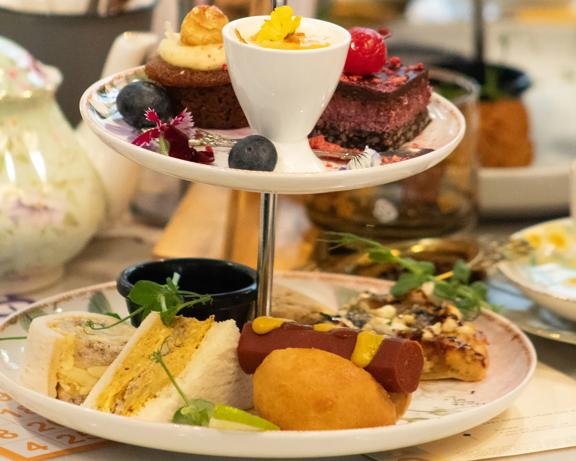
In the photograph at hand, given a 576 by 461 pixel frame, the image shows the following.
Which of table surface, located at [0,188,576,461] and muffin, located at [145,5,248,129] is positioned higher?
muffin, located at [145,5,248,129]

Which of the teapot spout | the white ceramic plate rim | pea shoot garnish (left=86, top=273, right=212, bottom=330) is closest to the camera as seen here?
pea shoot garnish (left=86, top=273, right=212, bottom=330)

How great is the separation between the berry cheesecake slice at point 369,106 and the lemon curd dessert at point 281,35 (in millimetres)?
110

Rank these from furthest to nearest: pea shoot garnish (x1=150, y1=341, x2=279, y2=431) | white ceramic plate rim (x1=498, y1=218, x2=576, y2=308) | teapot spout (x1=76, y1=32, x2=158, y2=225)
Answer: teapot spout (x1=76, y1=32, x2=158, y2=225)
white ceramic plate rim (x1=498, y1=218, x2=576, y2=308)
pea shoot garnish (x1=150, y1=341, x2=279, y2=431)

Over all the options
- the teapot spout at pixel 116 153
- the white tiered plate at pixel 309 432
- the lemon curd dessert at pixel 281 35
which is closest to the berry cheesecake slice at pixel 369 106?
the lemon curd dessert at pixel 281 35

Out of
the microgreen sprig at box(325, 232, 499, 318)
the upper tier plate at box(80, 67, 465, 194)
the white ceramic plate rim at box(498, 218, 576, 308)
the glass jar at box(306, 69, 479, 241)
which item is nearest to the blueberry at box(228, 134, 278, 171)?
the upper tier plate at box(80, 67, 465, 194)

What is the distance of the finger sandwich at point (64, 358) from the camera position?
91 cm

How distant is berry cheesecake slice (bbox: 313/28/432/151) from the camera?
3.16 ft

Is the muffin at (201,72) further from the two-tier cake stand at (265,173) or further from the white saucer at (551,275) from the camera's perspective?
the white saucer at (551,275)

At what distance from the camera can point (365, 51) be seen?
3.18 feet

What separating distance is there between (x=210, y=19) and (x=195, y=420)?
0.34 meters

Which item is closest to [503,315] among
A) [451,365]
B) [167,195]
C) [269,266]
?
[451,365]

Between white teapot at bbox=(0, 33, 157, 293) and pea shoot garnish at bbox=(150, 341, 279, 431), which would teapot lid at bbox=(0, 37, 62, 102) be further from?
pea shoot garnish at bbox=(150, 341, 279, 431)

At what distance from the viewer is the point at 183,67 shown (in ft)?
3.13

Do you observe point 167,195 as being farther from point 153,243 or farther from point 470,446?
point 470,446
